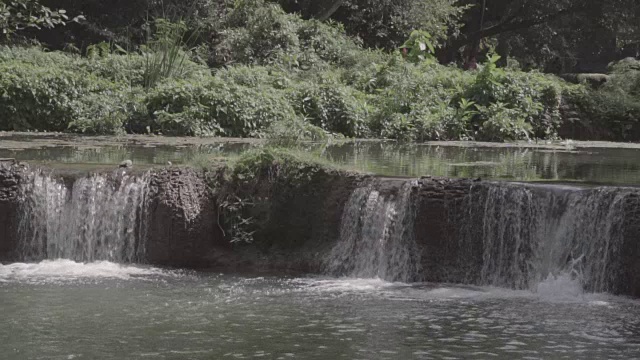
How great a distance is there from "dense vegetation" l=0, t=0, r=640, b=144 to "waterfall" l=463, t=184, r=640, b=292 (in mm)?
3152

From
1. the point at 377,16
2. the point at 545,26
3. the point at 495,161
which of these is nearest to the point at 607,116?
the point at 495,161

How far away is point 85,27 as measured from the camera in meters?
31.0

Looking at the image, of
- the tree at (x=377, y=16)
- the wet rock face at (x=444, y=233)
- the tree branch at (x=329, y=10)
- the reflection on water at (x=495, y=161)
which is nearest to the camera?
the wet rock face at (x=444, y=233)

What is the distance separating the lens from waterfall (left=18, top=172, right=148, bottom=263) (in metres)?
14.6

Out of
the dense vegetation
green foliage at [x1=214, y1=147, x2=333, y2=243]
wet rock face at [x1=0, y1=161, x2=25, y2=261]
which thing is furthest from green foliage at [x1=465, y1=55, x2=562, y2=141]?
wet rock face at [x1=0, y1=161, x2=25, y2=261]

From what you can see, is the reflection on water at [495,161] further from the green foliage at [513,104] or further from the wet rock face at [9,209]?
the wet rock face at [9,209]

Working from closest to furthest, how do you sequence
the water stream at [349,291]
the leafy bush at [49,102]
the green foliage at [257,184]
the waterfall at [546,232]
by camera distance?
the water stream at [349,291], the waterfall at [546,232], the green foliage at [257,184], the leafy bush at [49,102]

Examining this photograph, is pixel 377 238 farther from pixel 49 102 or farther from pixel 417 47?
pixel 417 47

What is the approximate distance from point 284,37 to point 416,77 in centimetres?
516

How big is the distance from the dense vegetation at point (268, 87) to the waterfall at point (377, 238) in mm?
1753

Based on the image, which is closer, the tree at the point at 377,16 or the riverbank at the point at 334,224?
the riverbank at the point at 334,224

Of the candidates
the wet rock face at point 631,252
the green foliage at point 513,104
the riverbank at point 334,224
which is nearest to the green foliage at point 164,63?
the green foliage at point 513,104

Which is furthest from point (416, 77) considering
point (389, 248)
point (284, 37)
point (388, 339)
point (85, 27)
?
point (388, 339)

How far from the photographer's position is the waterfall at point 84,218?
575 inches
